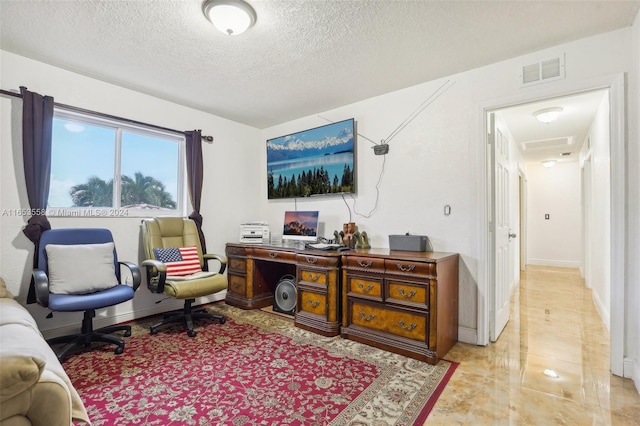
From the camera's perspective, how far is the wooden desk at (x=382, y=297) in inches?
93.4

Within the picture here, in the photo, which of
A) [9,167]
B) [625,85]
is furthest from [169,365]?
[625,85]


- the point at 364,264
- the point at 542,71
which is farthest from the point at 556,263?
the point at 364,264

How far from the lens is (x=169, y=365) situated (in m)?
2.29

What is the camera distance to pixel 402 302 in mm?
2479

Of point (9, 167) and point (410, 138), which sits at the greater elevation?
point (410, 138)

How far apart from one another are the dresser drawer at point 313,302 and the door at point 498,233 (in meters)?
1.54

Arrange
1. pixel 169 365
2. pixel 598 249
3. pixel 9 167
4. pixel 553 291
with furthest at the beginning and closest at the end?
pixel 553 291 → pixel 598 249 → pixel 9 167 → pixel 169 365

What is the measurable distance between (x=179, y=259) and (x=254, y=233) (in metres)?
1.02

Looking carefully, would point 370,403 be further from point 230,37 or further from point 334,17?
point 230,37

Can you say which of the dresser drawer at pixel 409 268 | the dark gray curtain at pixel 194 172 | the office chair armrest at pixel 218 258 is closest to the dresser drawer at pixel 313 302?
the dresser drawer at pixel 409 268

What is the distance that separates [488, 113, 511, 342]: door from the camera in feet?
9.16

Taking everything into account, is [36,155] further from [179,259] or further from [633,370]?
[633,370]

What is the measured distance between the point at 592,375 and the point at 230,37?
11.9 ft

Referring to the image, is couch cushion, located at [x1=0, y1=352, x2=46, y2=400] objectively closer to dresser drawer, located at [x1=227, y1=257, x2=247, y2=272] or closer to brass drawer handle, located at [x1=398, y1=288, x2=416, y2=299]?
Answer: brass drawer handle, located at [x1=398, y1=288, x2=416, y2=299]
